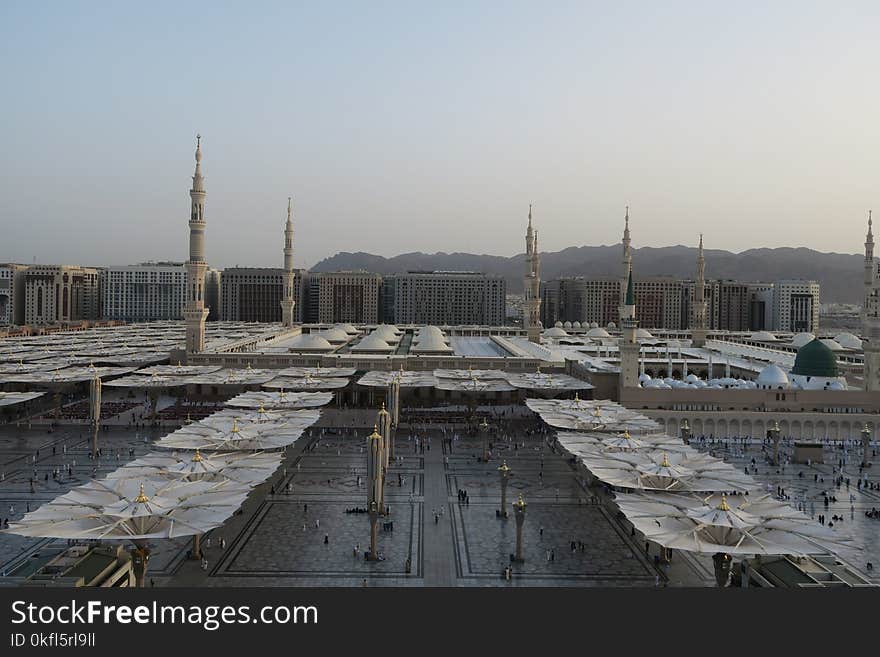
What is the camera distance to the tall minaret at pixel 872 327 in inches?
1580

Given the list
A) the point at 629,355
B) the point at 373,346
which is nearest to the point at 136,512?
the point at 629,355

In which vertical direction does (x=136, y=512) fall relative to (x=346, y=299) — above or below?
below

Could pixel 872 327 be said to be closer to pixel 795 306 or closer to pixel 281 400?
pixel 281 400

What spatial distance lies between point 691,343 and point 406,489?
53.8 meters

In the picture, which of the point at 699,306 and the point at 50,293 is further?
the point at 50,293

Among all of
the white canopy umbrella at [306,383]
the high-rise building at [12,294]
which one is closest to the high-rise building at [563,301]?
the high-rise building at [12,294]

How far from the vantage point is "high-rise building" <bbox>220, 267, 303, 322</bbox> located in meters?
135

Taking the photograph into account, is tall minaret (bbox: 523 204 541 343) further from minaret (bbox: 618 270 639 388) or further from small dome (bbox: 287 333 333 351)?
minaret (bbox: 618 270 639 388)

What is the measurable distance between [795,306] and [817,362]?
9536cm

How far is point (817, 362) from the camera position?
43562 millimetres

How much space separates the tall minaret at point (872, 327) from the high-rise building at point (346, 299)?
95.8 m

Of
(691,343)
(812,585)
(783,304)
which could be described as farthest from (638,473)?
(783,304)

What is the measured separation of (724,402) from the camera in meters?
39.7

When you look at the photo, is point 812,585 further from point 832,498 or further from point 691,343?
point 691,343
